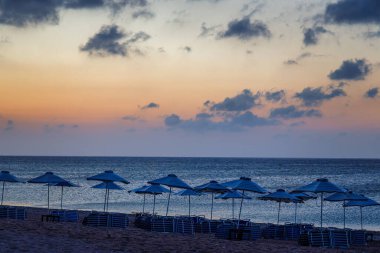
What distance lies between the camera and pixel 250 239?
757 inches

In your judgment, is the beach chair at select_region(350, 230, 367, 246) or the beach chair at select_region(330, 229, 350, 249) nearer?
the beach chair at select_region(330, 229, 350, 249)

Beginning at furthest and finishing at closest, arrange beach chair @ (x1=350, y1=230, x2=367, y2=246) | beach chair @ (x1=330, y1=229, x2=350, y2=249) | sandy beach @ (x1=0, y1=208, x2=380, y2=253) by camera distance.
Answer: beach chair @ (x1=350, y1=230, x2=367, y2=246)
beach chair @ (x1=330, y1=229, x2=350, y2=249)
sandy beach @ (x1=0, y1=208, x2=380, y2=253)

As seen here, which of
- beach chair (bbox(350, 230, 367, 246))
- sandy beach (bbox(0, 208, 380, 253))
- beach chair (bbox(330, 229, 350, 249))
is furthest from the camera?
beach chair (bbox(350, 230, 367, 246))

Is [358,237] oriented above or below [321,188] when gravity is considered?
below

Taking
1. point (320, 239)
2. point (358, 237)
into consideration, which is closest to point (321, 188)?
point (320, 239)

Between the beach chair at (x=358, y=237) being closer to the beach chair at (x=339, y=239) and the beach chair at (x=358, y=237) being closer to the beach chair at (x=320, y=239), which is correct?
the beach chair at (x=339, y=239)

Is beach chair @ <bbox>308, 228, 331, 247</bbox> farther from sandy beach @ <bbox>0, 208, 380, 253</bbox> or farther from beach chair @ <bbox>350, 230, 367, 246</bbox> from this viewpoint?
beach chair @ <bbox>350, 230, 367, 246</bbox>

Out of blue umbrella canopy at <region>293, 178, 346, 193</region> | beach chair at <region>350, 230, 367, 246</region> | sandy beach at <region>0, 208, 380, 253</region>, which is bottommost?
beach chair at <region>350, 230, 367, 246</region>

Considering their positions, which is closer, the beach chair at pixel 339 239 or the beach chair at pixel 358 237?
Result: the beach chair at pixel 339 239

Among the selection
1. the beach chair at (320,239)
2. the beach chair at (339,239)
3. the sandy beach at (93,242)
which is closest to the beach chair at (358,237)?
the sandy beach at (93,242)

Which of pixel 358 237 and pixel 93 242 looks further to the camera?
pixel 358 237

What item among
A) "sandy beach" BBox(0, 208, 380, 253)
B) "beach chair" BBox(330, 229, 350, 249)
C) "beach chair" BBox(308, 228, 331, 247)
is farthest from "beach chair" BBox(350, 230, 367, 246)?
"beach chair" BBox(308, 228, 331, 247)

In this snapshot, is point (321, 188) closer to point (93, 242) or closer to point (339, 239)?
point (339, 239)

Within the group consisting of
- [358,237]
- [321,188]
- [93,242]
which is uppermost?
[321,188]
